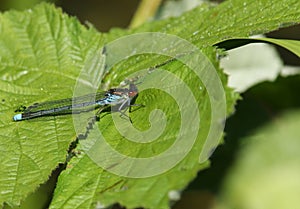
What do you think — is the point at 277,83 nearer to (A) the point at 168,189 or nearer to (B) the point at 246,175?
(B) the point at 246,175

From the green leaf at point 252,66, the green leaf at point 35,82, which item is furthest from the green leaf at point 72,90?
the green leaf at point 252,66

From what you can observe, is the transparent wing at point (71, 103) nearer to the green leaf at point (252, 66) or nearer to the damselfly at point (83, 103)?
the damselfly at point (83, 103)

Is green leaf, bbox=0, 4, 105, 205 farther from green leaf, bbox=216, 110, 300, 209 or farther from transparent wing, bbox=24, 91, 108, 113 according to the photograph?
green leaf, bbox=216, 110, 300, 209

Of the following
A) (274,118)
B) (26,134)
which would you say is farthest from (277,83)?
(26,134)

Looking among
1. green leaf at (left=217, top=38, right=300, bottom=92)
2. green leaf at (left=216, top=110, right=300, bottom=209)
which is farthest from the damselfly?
green leaf at (left=217, top=38, right=300, bottom=92)

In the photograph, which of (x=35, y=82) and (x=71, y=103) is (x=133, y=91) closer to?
(x=71, y=103)

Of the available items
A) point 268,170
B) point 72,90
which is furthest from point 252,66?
point 72,90

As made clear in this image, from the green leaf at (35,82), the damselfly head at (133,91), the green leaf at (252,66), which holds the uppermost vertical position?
the green leaf at (35,82)
